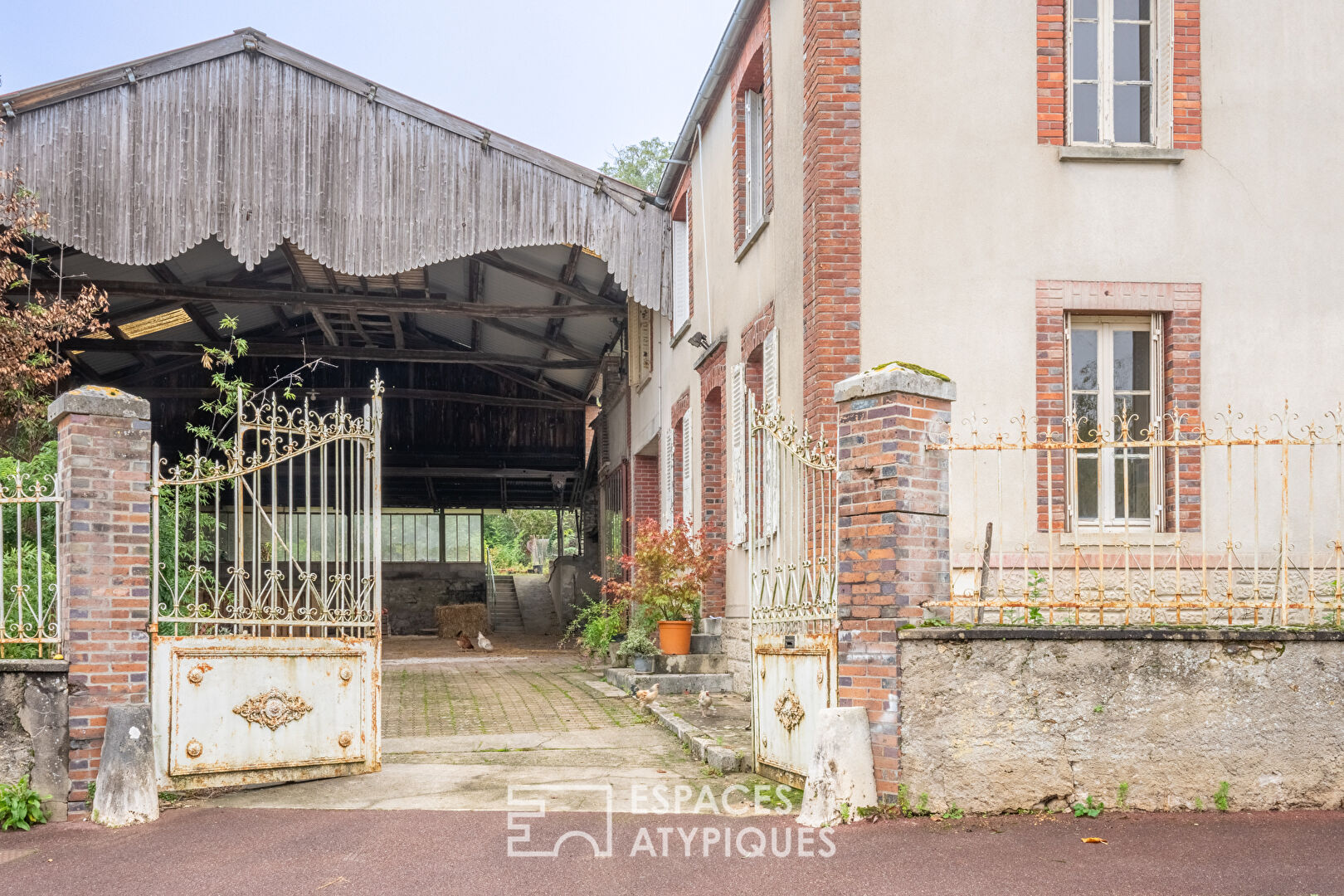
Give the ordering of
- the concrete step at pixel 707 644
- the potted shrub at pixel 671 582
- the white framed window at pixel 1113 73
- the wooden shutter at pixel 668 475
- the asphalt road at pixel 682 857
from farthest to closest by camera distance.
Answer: the wooden shutter at pixel 668 475 → the concrete step at pixel 707 644 → the potted shrub at pixel 671 582 → the white framed window at pixel 1113 73 → the asphalt road at pixel 682 857

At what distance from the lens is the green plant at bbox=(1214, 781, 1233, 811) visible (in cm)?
624

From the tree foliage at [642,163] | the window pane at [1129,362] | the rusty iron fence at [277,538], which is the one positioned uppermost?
the tree foliage at [642,163]

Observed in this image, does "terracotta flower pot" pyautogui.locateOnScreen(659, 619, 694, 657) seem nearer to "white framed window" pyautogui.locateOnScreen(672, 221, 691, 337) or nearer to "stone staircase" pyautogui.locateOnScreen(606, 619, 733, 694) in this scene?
"stone staircase" pyautogui.locateOnScreen(606, 619, 733, 694)

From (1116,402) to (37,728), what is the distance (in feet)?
24.4

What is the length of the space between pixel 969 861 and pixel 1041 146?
19.0 ft

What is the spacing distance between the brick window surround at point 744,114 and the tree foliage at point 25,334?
6.51 meters

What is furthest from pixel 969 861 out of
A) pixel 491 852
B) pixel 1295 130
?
pixel 1295 130

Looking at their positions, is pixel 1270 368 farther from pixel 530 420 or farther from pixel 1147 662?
pixel 530 420

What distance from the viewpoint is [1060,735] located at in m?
6.24

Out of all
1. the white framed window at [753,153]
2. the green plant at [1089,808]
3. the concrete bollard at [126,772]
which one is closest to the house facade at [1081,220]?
the white framed window at [753,153]

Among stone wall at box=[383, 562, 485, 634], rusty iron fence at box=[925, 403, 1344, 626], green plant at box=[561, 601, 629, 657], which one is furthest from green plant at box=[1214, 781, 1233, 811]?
stone wall at box=[383, 562, 485, 634]

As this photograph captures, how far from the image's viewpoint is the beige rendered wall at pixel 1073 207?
29.9 feet

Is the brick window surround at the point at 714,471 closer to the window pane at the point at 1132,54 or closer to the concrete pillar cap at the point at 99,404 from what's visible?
the window pane at the point at 1132,54

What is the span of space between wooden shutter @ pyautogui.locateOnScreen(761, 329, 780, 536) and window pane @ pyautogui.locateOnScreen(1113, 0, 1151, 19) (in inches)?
142
